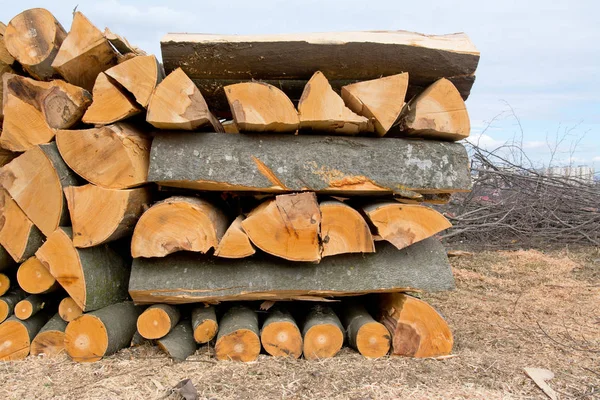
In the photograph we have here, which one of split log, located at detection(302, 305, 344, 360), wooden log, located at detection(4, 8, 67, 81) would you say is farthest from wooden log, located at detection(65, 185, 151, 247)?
split log, located at detection(302, 305, 344, 360)

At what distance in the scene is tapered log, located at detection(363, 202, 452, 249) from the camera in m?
2.51

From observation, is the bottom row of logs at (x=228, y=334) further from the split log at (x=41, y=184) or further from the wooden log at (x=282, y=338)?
the split log at (x=41, y=184)

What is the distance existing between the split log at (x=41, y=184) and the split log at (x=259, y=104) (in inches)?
39.0

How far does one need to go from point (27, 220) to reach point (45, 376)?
82 cm

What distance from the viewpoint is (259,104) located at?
2.41 m

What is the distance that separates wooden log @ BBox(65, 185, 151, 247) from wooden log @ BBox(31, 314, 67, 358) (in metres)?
0.53

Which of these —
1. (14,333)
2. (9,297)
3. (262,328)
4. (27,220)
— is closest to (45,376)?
(14,333)

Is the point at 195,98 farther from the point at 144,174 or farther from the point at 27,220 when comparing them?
the point at 27,220

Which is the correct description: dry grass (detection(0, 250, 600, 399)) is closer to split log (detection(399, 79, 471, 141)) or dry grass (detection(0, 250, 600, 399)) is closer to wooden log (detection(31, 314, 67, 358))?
wooden log (detection(31, 314, 67, 358))

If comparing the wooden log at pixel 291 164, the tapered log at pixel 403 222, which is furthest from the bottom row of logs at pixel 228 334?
the wooden log at pixel 291 164

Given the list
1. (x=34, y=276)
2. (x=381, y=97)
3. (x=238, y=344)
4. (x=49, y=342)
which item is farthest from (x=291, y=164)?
(x=49, y=342)

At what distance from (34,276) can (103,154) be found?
772mm

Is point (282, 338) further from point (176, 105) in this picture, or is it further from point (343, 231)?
point (176, 105)

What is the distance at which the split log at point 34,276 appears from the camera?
256 centimetres
